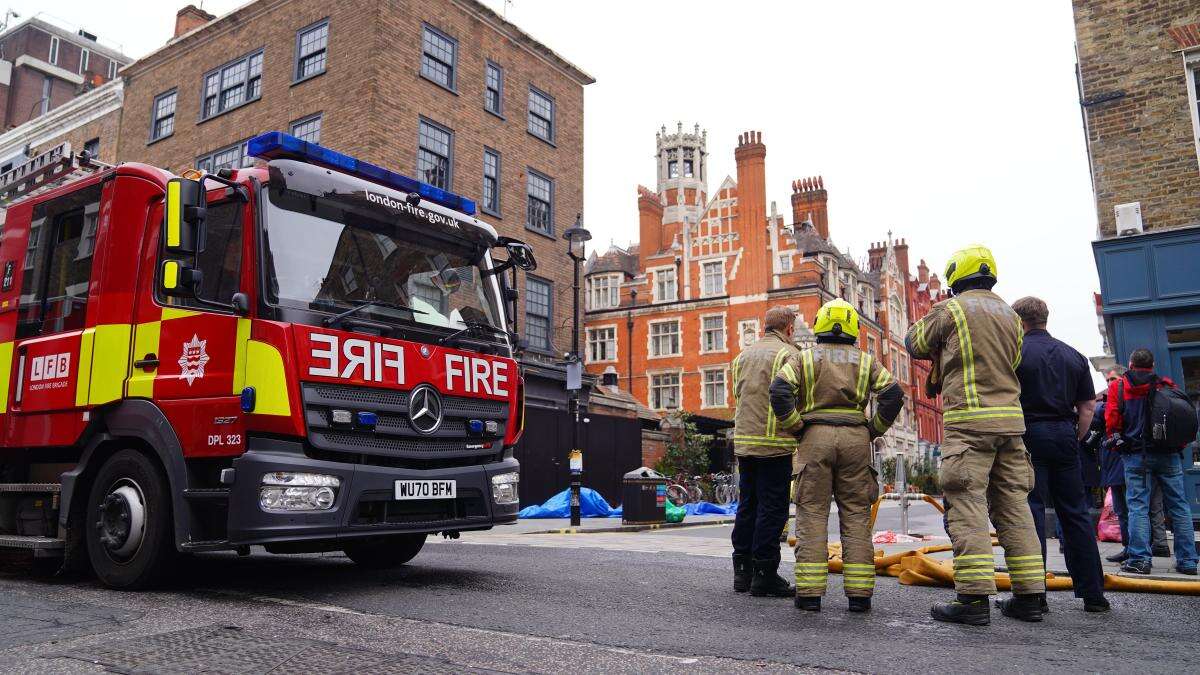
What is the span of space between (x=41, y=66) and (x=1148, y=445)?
49627 mm

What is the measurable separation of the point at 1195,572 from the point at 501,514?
18.2ft

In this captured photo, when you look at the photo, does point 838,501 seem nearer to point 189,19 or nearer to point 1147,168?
point 1147,168

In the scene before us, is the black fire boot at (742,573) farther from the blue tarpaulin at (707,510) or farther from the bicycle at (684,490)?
the bicycle at (684,490)

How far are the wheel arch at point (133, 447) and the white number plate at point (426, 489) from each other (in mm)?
1304

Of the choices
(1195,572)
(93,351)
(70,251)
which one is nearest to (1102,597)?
(1195,572)

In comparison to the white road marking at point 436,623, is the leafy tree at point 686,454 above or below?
above

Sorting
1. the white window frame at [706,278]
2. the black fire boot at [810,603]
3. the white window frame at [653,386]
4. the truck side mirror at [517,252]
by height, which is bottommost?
the black fire boot at [810,603]

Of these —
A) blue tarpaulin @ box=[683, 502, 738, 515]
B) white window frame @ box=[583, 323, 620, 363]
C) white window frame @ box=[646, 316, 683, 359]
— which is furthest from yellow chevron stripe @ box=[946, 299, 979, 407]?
white window frame @ box=[583, 323, 620, 363]

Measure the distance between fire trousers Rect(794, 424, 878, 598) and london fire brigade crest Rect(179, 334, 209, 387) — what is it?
153 inches

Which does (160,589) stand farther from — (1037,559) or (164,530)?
(1037,559)

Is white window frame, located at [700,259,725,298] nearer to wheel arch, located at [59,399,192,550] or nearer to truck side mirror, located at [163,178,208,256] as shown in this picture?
wheel arch, located at [59,399,192,550]

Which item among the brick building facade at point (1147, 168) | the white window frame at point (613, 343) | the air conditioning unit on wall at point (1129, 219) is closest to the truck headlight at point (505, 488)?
the brick building facade at point (1147, 168)

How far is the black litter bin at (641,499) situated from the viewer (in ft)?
50.2

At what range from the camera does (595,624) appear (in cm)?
458
